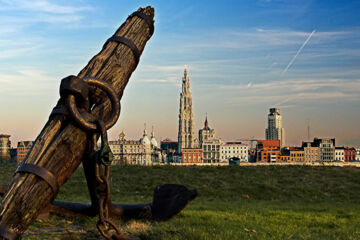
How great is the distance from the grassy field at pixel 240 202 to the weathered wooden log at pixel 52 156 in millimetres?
2132

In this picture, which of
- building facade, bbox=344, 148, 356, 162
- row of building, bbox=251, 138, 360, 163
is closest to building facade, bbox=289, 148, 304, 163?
row of building, bbox=251, 138, 360, 163

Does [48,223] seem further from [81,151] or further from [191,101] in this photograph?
[191,101]

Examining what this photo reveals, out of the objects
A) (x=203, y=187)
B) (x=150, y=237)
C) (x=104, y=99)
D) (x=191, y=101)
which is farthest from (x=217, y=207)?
(x=191, y=101)

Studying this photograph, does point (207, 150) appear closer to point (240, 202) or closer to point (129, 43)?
point (240, 202)

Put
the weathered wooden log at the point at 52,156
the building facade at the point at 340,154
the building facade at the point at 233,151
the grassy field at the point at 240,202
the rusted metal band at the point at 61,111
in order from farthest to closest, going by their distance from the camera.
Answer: the building facade at the point at 233,151, the building facade at the point at 340,154, the grassy field at the point at 240,202, the rusted metal band at the point at 61,111, the weathered wooden log at the point at 52,156

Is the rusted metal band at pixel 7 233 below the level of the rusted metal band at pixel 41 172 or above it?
below

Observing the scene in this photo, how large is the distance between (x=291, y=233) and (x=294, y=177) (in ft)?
32.3

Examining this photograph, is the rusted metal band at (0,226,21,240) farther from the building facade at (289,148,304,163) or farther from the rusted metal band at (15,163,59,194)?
the building facade at (289,148,304,163)

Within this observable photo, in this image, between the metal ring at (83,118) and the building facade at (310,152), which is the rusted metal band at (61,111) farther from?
the building facade at (310,152)

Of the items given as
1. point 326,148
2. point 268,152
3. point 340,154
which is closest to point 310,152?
point 326,148

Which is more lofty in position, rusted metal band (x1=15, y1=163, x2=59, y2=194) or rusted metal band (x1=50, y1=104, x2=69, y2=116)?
rusted metal band (x1=50, y1=104, x2=69, y2=116)

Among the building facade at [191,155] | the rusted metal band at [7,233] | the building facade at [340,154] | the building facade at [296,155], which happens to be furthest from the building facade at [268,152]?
the rusted metal band at [7,233]

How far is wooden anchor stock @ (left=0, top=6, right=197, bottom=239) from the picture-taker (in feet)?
11.0

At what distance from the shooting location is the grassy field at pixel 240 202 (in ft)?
19.6
